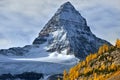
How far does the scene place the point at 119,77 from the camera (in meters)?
196

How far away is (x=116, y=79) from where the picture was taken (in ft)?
633

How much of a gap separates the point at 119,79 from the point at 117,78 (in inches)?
182

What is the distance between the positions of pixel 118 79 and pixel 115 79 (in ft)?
9.03

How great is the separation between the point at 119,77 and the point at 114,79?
7.32 feet

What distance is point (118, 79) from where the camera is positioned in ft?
628

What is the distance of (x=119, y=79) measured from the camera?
190 metres

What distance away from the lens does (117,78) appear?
195m

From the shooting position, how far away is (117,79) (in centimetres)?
19200

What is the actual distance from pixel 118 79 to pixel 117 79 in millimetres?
692

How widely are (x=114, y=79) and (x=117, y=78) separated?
1.23 m

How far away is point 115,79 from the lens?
194 m

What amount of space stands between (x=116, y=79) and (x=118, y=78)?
5.06ft

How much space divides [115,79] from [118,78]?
1.17m

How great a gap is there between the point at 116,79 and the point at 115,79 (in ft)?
3.79
